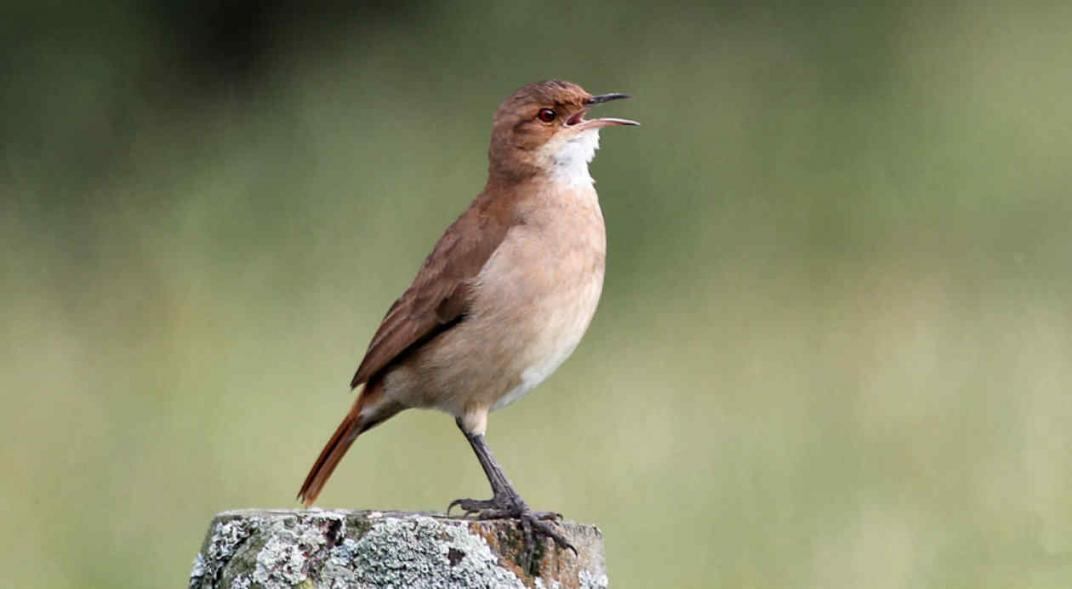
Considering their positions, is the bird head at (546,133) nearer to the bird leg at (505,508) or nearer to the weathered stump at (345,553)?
the bird leg at (505,508)

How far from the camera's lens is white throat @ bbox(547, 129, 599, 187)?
4.59 meters

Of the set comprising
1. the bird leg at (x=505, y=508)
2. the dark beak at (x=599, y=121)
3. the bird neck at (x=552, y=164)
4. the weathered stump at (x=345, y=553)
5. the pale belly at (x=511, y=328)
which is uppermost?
the dark beak at (x=599, y=121)

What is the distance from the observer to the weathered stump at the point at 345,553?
9.64 ft

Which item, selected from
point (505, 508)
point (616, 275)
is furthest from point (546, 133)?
point (616, 275)

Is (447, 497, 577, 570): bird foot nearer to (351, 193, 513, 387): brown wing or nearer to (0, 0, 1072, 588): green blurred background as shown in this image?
(351, 193, 513, 387): brown wing

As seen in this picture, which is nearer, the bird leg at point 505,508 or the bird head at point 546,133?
the bird leg at point 505,508

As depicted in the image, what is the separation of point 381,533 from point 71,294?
17.7 ft

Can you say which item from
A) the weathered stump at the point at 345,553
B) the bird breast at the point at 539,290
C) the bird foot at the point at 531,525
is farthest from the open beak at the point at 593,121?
the weathered stump at the point at 345,553

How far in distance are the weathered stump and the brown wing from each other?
1.38m

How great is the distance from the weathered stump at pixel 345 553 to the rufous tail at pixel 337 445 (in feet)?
4.24

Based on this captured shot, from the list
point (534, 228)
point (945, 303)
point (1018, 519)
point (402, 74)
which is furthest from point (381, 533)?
point (402, 74)

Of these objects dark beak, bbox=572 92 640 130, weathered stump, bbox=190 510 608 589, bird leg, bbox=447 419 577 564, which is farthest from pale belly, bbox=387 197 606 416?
Result: weathered stump, bbox=190 510 608 589

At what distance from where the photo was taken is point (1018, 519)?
21.6 feet

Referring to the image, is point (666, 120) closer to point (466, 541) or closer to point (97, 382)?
point (97, 382)
